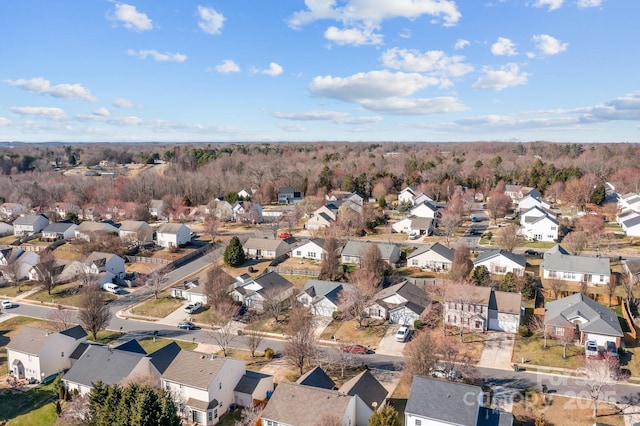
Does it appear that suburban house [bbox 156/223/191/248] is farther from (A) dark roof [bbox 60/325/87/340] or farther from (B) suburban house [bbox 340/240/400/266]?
Answer: (A) dark roof [bbox 60/325/87/340]

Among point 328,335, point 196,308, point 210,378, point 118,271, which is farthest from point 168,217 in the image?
point 210,378

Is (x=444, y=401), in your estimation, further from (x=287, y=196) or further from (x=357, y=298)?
(x=287, y=196)

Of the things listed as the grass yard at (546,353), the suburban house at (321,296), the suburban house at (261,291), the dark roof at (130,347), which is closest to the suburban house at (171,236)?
the suburban house at (261,291)

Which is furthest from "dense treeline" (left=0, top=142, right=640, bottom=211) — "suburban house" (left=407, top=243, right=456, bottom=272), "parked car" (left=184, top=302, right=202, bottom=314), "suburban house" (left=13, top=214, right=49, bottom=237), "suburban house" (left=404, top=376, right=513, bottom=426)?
"suburban house" (left=404, top=376, right=513, bottom=426)

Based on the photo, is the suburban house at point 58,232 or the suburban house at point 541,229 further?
the suburban house at point 58,232

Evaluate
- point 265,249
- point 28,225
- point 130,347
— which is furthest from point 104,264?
point 28,225

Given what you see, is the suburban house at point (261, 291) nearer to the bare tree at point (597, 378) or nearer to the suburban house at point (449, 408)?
the suburban house at point (449, 408)
